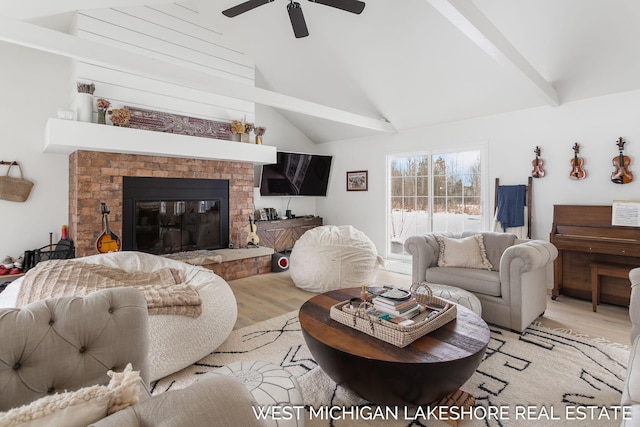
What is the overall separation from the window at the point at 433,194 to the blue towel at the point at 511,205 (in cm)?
39

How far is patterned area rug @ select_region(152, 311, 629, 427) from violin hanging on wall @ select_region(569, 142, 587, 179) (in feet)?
6.76

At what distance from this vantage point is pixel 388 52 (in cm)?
421

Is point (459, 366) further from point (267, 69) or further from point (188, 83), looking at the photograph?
point (267, 69)

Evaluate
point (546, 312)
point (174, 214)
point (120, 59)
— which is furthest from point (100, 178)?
point (546, 312)

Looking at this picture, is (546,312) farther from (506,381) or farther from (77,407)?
(77,407)

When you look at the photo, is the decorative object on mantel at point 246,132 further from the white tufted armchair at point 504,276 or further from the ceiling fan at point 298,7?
the white tufted armchair at point 504,276

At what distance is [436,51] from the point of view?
3.92 meters

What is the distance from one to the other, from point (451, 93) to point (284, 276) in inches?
138

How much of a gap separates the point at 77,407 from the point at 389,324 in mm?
1466

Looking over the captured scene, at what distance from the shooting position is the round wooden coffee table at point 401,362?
5.16 feet

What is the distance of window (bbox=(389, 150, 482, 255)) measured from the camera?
4.94m

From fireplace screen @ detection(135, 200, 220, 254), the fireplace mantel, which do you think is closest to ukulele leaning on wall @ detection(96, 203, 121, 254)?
fireplace screen @ detection(135, 200, 220, 254)

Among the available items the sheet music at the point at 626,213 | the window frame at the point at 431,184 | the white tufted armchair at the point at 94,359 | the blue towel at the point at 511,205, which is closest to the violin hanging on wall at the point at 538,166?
the blue towel at the point at 511,205

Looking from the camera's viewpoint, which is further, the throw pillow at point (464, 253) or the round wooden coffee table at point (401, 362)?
the throw pillow at point (464, 253)
